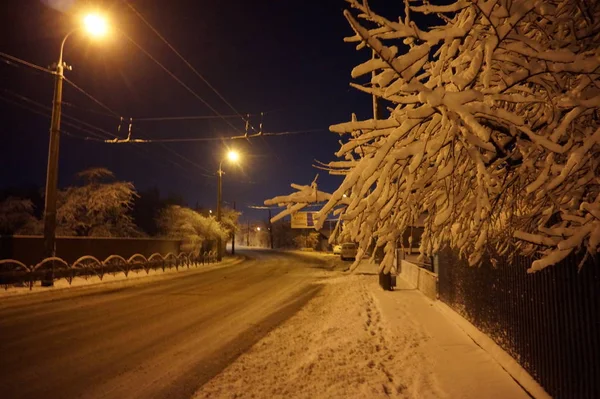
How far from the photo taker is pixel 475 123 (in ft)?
7.27

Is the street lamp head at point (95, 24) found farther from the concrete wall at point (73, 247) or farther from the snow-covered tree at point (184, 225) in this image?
the snow-covered tree at point (184, 225)

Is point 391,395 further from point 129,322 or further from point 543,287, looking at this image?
point 129,322

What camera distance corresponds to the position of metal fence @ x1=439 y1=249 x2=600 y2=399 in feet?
12.0

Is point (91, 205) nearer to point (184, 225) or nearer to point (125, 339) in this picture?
point (184, 225)

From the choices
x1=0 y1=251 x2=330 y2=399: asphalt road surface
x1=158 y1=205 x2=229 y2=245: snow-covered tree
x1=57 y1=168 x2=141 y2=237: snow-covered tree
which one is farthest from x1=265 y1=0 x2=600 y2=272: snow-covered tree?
x1=158 y1=205 x2=229 y2=245: snow-covered tree

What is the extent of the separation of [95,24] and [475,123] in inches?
597

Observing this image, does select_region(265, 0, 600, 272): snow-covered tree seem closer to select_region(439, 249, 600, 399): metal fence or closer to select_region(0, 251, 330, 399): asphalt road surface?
select_region(439, 249, 600, 399): metal fence

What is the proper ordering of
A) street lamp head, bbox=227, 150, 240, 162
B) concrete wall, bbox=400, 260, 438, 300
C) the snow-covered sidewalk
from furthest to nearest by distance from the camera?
street lamp head, bbox=227, 150, 240, 162, concrete wall, bbox=400, 260, 438, 300, the snow-covered sidewalk

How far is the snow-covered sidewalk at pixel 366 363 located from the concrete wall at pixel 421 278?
2.54 metres

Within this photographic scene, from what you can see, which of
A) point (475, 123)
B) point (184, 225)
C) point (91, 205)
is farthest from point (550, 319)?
point (184, 225)

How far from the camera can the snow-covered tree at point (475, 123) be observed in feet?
7.77

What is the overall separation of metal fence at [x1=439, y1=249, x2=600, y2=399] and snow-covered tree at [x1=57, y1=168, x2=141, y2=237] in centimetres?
2381

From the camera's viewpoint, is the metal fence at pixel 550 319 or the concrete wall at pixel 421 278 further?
the concrete wall at pixel 421 278

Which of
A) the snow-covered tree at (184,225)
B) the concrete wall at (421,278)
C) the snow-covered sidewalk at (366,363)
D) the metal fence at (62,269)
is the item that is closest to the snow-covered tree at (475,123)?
the snow-covered sidewalk at (366,363)
